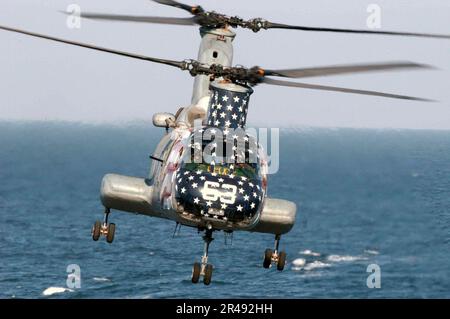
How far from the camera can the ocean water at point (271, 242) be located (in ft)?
297

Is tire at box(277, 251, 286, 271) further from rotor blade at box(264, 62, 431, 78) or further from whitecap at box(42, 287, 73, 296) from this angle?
whitecap at box(42, 287, 73, 296)

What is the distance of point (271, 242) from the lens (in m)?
122

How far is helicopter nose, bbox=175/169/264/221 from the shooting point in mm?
34000

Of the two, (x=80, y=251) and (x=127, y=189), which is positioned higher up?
(x=127, y=189)

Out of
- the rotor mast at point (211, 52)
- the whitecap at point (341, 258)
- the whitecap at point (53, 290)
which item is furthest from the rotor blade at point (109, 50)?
the whitecap at point (341, 258)

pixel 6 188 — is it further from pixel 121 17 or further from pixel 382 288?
pixel 121 17

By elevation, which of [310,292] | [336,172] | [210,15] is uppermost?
[210,15]

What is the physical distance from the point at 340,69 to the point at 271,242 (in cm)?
8935

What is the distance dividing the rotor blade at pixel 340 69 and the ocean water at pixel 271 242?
42010 millimetres
